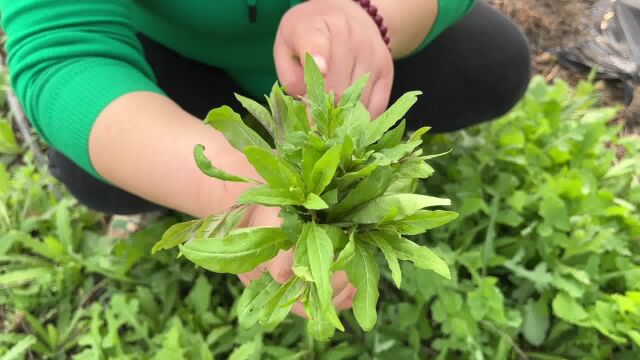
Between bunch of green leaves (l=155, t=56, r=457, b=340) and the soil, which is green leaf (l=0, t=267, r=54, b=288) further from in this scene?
the soil

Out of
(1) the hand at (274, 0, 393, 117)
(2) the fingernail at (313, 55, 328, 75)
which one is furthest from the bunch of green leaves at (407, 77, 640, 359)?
(2) the fingernail at (313, 55, 328, 75)

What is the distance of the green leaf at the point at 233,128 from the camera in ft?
1.81

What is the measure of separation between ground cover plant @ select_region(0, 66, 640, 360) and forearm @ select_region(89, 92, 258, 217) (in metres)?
0.38

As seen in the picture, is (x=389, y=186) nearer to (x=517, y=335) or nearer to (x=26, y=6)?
(x=26, y=6)

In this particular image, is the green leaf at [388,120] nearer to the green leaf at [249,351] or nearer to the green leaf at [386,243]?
the green leaf at [386,243]

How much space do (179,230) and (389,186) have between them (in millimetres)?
201

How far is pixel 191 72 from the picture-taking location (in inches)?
51.9

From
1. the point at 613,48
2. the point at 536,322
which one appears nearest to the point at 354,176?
the point at 536,322

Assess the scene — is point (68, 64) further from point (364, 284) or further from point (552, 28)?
point (552, 28)

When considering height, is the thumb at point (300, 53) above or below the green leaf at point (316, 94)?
below

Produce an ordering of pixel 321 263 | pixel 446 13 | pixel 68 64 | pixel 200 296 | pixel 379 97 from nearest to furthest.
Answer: pixel 321 263
pixel 379 97
pixel 68 64
pixel 446 13
pixel 200 296

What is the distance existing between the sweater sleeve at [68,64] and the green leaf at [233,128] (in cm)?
44

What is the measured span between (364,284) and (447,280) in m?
0.73

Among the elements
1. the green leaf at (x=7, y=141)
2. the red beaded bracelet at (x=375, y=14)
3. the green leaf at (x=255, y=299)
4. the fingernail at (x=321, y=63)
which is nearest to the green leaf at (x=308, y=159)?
the green leaf at (x=255, y=299)
